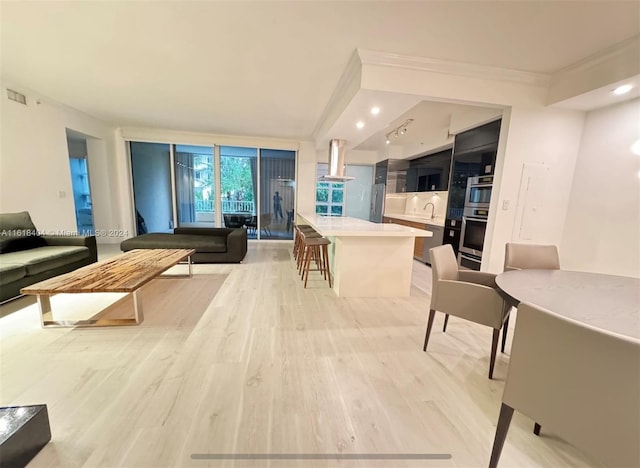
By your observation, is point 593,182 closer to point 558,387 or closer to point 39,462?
point 558,387

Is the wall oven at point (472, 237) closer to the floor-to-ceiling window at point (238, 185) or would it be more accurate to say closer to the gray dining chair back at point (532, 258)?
the gray dining chair back at point (532, 258)

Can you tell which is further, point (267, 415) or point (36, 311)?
point (36, 311)

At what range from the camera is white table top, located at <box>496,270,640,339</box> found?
1.04 metres

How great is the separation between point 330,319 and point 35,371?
2.16 meters

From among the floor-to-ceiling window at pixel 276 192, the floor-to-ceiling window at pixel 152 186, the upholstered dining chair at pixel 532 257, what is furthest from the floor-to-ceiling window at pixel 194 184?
the upholstered dining chair at pixel 532 257

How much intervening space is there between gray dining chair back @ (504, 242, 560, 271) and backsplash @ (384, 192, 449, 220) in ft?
10.2

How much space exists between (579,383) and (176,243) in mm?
4621

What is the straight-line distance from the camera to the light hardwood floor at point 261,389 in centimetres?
119

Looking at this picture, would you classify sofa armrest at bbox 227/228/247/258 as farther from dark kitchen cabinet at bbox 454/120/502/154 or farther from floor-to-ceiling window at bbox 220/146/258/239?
dark kitchen cabinet at bbox 454/120/502/154

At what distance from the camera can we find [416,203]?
6.29 metres

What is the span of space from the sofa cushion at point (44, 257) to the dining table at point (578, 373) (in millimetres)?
4183

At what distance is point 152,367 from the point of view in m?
1.69

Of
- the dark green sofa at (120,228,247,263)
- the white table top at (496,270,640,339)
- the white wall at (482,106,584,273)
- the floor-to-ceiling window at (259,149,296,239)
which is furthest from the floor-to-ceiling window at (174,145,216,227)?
the white table top at (496,270,640,339)

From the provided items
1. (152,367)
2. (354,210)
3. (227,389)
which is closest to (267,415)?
(227,389)
